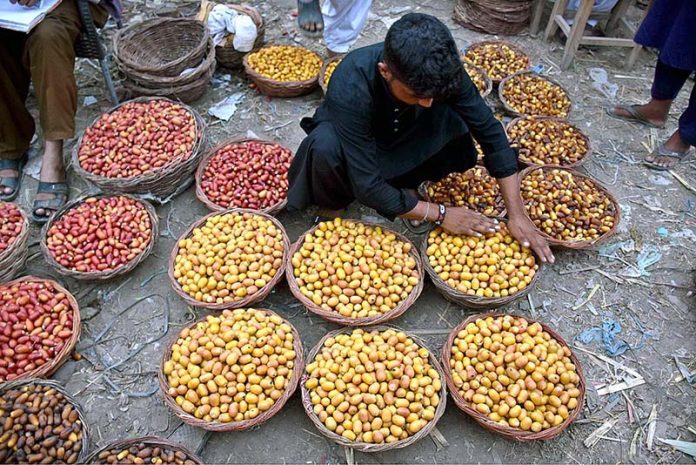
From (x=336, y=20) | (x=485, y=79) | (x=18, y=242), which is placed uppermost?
(x=336, y=20)

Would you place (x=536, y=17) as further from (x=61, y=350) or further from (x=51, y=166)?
(x=61, y=350)

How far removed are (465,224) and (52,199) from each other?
8.41 feet

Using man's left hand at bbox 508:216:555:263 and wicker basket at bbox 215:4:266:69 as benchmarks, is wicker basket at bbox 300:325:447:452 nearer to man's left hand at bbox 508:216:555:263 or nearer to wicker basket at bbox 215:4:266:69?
man's left hand at bbox 508:216:555:263

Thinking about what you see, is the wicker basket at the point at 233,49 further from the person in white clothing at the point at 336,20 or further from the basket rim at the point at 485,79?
the basket rim at the point at 485,79

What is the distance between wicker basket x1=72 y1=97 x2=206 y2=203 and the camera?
3.09 m

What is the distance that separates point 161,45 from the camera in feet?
13.8

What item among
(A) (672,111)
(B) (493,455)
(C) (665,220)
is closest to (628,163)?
(C) (665,220)

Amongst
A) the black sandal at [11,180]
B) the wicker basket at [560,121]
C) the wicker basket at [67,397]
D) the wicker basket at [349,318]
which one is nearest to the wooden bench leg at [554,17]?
the wicker basket at [560,121]

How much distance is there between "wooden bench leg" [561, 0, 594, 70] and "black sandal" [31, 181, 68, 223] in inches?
170

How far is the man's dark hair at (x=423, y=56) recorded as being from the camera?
191cm

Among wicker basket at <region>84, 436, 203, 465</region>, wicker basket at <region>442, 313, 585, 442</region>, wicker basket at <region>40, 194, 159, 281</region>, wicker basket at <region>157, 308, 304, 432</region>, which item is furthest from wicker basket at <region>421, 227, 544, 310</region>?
wicker basket at <region>40, 194, 159, 281</region>

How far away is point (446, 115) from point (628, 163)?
2014mm

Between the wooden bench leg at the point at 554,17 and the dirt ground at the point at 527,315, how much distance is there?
1.44 metres

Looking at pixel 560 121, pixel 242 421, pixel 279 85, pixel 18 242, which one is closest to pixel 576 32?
pixel 560 121
